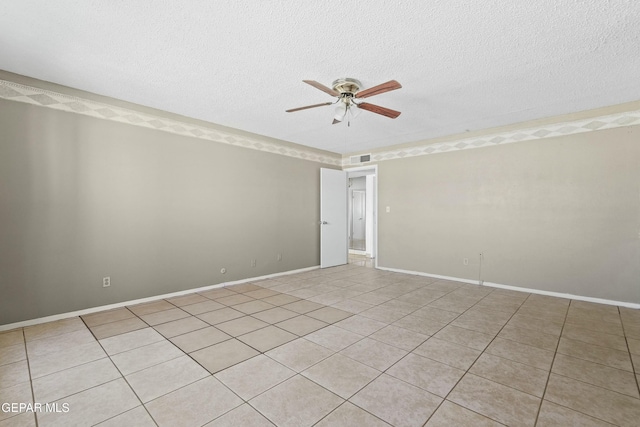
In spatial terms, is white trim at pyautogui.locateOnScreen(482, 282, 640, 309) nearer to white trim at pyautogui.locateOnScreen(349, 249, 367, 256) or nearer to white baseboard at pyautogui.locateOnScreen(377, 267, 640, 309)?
white baseboard at pyautogui.locateOnScreen(377, 267, 640, 309)

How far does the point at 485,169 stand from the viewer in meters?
4.82

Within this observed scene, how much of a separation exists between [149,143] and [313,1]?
305 cm

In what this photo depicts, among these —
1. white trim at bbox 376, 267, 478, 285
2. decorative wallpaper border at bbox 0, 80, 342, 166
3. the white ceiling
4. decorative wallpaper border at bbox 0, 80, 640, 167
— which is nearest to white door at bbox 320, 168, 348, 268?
decorative wallpaper border at bbox 0, 80, 640, 167

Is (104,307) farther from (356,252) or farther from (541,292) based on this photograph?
(356,252)

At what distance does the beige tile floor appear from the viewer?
173 cm

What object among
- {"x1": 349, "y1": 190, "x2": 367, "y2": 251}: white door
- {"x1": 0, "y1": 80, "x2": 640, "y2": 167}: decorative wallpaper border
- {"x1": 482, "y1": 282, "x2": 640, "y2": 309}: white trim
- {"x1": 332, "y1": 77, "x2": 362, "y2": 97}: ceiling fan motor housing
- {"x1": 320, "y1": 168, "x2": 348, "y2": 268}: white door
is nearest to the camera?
{"x1": 332, "y1": 77, "x2": 362, "y2": 97}: ceiling fan motor housing

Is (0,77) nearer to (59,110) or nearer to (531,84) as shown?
Result: (59,110)

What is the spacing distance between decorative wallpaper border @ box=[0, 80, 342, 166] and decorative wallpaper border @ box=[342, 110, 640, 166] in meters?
2.66

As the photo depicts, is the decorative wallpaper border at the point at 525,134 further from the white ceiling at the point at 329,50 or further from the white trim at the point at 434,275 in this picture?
the white trim at the point at 434,275

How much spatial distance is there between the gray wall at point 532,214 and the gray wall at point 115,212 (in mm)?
3020

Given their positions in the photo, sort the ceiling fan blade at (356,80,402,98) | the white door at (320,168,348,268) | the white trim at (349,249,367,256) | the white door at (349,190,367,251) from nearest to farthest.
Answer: the ceiling fan blade at (356,80,402,98) < the white door at (320,168,348,268) < the white trim at (349,249,367,256) < the white door at (349,190,367,251)

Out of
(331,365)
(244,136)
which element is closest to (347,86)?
(244,136)

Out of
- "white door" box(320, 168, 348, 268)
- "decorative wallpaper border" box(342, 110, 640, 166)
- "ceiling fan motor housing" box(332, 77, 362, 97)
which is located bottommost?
"white door" box(320, 168, 348, 268)

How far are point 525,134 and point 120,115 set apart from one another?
19.3 ft
